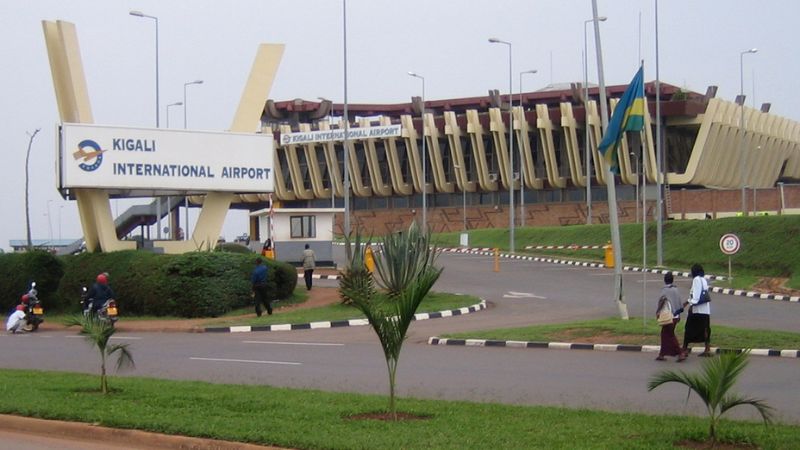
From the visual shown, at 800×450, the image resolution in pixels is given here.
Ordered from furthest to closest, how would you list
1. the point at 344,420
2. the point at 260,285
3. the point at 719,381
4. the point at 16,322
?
the point at 260,285 → the point at 16,322 → the point at 344,420 → the point at 719,381

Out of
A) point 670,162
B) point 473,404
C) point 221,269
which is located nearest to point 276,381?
point 473,404

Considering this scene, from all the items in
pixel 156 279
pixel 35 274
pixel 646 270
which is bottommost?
pixel 646 270

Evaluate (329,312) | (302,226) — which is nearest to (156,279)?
(329,312)

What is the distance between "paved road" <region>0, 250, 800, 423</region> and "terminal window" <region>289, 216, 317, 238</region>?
15.0 m

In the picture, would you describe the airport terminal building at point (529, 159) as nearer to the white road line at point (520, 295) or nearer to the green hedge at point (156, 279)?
the white road line at point (520, 295)

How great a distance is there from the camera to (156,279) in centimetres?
2997

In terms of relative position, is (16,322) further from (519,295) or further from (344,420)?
(344,420)

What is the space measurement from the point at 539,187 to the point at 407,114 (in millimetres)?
12574

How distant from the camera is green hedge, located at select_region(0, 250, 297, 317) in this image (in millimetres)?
29641

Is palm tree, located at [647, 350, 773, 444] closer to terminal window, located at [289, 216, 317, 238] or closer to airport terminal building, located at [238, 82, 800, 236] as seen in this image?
terminal window, located at [289, 216, 317, 238]

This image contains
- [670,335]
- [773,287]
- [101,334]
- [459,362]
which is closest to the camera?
[101,334]

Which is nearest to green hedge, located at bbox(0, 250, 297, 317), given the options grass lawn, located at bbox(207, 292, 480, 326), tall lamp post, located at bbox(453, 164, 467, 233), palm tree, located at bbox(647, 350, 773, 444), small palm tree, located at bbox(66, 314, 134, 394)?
grass lawn, located at bbox(207, 292, 480, 326)

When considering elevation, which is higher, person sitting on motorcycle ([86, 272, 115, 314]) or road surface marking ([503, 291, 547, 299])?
person sitting on motorcycle ([86, 272, 115, 314])

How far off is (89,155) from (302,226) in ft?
52.3
